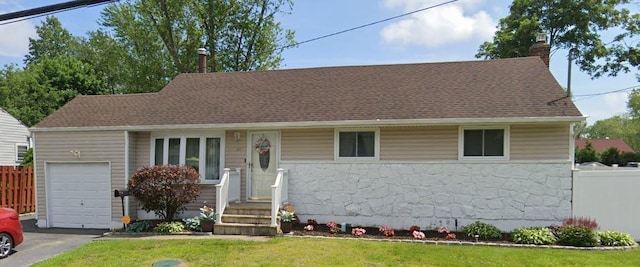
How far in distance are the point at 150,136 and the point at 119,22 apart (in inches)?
730

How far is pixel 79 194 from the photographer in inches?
450

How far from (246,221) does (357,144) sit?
3.54 metres

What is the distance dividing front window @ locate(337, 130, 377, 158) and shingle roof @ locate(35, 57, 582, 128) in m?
0.47

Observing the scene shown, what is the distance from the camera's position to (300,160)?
35.2 feet

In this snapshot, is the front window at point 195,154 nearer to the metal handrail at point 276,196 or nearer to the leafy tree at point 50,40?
the metal handrail at point 276,196

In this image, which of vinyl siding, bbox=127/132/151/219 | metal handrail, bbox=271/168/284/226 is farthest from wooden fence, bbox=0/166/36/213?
metal handrail, bbox=271/168/284/226

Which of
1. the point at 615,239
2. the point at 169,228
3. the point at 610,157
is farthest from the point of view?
the point at 610,157

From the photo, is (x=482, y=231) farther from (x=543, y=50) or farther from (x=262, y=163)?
(x=543, y=50)

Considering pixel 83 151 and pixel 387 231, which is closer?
pixel 387 231

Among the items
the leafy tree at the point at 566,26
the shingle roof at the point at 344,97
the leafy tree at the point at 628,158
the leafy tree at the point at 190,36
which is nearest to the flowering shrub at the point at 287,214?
the shingle roof at the point at 344,97

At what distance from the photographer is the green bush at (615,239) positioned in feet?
28.3

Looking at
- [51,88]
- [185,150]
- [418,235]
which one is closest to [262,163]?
[185,150]

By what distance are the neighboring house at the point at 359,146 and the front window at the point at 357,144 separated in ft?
0.09

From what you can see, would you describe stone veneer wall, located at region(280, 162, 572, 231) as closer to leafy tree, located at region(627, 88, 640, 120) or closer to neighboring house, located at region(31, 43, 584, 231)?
neighboring house, located at region(31, 43, 584, 231)
